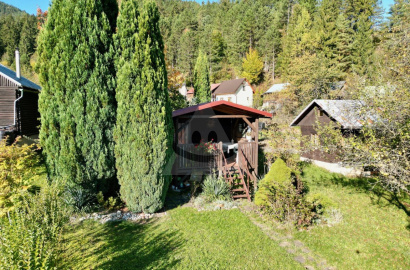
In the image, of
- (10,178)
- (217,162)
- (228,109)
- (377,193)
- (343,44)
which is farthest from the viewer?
(343,44)

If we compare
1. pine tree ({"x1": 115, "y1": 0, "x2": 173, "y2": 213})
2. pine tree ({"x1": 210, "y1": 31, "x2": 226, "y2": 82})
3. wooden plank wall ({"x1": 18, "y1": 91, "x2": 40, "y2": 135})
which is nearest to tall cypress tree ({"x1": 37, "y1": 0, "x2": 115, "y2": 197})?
pine tree ({"x1": 115, "y1": 0, "x2": 173, "y2": 213})

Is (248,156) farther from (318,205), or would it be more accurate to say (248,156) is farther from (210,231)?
(210,231)

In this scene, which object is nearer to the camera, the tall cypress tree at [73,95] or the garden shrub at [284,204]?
the garden shrub at [284,204]

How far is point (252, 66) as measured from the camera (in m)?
41.4

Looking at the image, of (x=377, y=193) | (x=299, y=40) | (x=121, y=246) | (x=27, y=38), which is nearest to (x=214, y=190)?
(x=121, y=246)

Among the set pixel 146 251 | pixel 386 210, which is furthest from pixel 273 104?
pixel 146 251

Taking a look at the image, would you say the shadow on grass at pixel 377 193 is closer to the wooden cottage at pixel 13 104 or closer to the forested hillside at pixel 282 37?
the wooden cottage at pixel 13 104

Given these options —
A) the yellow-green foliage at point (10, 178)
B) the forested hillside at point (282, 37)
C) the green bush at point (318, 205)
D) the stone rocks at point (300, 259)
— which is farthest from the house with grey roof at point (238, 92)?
the yellow-green foliage at point (10, 178)

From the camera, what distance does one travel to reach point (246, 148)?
10133 mm

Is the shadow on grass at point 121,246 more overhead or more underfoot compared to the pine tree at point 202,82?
more underfoot

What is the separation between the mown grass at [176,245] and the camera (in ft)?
16.4

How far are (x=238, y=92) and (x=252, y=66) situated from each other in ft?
25.0

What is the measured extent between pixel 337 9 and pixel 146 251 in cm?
3932

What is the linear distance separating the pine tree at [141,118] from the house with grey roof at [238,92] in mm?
30324
